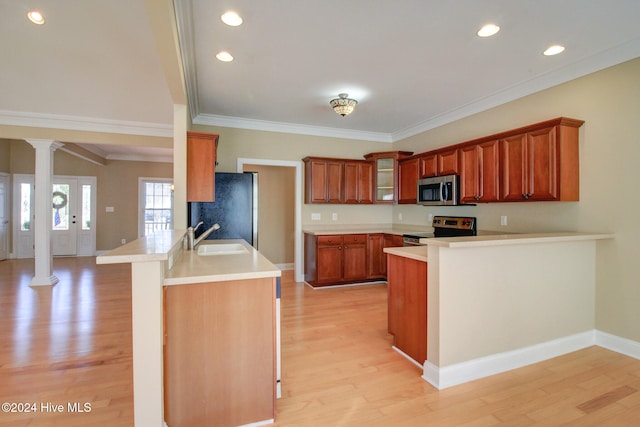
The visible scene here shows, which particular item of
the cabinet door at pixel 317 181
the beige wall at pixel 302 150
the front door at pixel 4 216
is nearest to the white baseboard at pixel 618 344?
the beige wall at pixel 302 150

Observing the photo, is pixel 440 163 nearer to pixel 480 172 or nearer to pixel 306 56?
pixel 480 172

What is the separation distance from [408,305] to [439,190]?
7.04 feet

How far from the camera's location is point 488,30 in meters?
2.43

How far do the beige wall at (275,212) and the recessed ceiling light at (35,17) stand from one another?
3867mm

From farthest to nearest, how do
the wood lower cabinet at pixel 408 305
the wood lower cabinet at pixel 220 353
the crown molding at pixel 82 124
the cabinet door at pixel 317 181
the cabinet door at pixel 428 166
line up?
the cabinet door at pixel 317 181 → the crown molding at pixel 82 124 → the cabinet door at pixel 428 166 → the wood lower cabinet at pixel 408 305 → the wood lower cabinet at pixel 220 353

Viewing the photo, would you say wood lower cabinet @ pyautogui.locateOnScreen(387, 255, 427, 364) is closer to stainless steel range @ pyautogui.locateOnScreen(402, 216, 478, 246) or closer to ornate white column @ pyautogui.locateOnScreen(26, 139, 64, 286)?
stainless steel range @ pyautogui.locateOnScreen(402, 216, 478, 246)

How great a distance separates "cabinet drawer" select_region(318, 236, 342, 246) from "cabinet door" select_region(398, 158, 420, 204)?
1.25 meters

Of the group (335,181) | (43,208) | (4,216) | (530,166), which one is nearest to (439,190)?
(530,166)

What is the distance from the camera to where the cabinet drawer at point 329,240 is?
475cm

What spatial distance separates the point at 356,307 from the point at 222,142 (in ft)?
10.4

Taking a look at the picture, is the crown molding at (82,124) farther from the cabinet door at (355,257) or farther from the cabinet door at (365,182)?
the cabinet door at (355,257)

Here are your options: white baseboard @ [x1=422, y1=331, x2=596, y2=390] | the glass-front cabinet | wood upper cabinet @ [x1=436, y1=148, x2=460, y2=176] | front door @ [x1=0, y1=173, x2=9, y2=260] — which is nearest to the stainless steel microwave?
wood upper cabinet @ [x1=436, y1=148, x2=460, y2=176]

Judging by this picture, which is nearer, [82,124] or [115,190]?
[82,124]

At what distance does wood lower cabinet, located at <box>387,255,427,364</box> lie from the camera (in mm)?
2363
